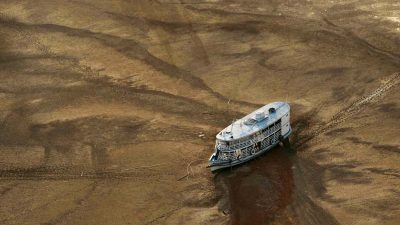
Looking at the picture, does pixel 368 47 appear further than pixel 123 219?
Yes

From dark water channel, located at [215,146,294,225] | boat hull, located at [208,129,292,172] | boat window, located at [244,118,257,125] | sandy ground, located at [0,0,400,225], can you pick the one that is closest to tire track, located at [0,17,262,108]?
sandy ground, located at [0,0,400,225]

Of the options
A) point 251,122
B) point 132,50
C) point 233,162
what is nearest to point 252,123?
point 251,122

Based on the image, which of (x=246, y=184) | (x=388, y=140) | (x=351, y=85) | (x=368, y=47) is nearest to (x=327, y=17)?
(x=368, y=47)

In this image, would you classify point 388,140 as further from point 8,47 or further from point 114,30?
point 8,47

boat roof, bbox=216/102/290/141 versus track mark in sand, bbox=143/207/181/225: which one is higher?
boat roof, bbox=216/102/290/141

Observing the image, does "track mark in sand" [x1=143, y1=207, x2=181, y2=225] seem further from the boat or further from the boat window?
the boat window
